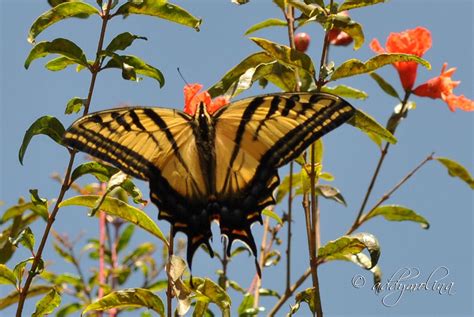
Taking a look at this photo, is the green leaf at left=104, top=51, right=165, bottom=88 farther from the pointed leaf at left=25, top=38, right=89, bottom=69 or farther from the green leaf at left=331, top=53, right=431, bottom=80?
the green leaf at left=331, top=53, right=431, bottom=80

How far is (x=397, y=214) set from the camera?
100 inches

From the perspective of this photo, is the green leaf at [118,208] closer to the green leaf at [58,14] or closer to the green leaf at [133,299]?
the green leaf at [133,299]

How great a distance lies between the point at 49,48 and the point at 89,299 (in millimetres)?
1881

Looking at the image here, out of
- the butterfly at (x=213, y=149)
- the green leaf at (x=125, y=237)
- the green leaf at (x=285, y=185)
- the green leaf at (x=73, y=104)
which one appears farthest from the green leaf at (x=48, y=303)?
the green leaf at (x=125, y=237)

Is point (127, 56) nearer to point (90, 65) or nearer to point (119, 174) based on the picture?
point (90, 65)

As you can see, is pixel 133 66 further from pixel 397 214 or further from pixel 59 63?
pixel 397 214

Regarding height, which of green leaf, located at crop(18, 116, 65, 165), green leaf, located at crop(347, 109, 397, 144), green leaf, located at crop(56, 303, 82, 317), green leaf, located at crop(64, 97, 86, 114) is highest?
green leaf, located at crop(64, 97, 86, 114)

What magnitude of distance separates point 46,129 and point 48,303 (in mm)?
491

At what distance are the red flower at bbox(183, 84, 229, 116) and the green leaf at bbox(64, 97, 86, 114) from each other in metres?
0.30

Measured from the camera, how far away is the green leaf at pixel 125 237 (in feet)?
12.2

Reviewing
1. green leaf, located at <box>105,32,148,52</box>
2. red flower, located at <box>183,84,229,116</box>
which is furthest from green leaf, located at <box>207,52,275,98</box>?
green leaf, located at <box>105,32,148,52</box>

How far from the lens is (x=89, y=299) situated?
11.4 feet

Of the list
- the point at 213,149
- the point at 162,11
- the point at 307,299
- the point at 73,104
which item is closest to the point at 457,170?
the point at 213,149

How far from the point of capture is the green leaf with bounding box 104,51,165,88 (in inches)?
75.7
